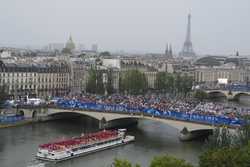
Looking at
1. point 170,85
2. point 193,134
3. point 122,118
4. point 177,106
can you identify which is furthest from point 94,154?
point 170,85

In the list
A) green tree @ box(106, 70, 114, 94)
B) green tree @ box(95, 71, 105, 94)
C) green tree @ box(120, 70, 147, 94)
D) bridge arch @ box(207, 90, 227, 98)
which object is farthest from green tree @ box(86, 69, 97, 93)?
bridge arch @ box(207, 90, 227, 98)

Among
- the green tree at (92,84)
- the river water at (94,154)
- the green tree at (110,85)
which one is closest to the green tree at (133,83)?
the green tree at (110,85)

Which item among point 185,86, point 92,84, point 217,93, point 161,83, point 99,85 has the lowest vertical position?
point 217,93

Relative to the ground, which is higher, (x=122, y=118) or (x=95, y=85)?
(x=95, y=85)

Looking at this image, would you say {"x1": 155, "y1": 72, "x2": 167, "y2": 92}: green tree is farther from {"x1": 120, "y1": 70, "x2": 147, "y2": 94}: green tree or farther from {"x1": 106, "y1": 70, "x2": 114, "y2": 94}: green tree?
{"x1": 106, "y1": 70, "x2": 114, "y2": 94}: green tree

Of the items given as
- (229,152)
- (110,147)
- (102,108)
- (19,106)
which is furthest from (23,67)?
(229,152)

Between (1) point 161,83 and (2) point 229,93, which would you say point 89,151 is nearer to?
(1) point 161,83

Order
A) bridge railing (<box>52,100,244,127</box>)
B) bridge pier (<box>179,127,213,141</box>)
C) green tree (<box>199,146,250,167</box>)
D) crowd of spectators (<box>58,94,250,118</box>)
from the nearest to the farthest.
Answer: green tree (<box>199,146,250,167</box>) < bridge railing (<box>52,100,244,127</box>) < bridge pier (<box>179,127,213,141</box>) < crowd of spectators (<box>58,94,250,118</box>)

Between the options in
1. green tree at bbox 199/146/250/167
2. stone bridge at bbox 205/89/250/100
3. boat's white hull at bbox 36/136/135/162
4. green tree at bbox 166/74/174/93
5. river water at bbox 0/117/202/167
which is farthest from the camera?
stone bridge at bbox 205/89/250/100
